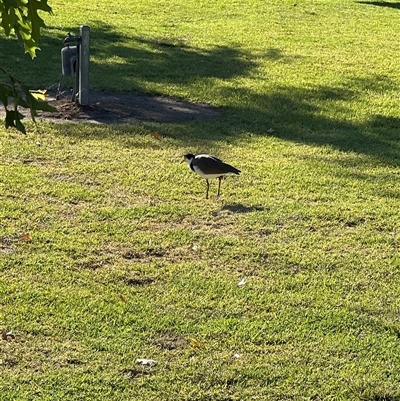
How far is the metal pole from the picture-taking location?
30.5 feet

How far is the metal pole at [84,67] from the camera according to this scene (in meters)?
9.30

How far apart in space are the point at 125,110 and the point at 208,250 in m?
4.12

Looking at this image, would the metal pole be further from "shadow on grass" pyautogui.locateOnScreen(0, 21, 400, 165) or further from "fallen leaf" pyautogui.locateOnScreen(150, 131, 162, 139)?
"fallen leaf" pyautogui.locateOnScreen(150, 131, 162, 139)

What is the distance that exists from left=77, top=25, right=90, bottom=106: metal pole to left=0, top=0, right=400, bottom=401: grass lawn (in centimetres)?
75

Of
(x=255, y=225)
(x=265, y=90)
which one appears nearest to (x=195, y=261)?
(x=255, y=225)

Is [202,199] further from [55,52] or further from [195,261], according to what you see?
[55,52]

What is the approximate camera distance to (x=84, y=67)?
948cm

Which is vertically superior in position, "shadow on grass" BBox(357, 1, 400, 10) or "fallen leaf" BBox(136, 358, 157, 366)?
"shadow on grass" BBox(357, 1, 400, 10)

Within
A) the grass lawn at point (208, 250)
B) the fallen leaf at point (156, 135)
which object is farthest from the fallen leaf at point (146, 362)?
the fallen leaf at point (156, 135)

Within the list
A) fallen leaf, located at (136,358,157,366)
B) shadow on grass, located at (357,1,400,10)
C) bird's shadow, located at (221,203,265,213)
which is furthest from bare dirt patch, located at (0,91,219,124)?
shadow on grass, located at (357,1,400,10)

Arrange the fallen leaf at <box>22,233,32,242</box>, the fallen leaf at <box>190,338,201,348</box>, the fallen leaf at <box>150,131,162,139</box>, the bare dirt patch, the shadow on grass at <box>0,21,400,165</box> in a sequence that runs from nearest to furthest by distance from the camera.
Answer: the fallen leaf at <box>190,338,201,348</box>
the fallen leaf at <box>22,233,32,242</box>
the fallen leaf at <box>150,131,162,139</box>
the shadow on grass at <box>0,21,400,165</box>
the bare dirt patch

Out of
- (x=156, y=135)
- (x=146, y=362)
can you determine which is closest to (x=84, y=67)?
(x=156, y=135)

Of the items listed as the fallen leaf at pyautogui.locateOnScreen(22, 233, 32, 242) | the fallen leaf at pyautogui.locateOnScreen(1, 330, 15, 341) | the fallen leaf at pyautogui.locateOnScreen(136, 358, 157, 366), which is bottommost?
the fallen leaf at pyautogui.locateOnScreen(136, 358, 157, 366)

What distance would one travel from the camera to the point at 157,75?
1169 centimetres
